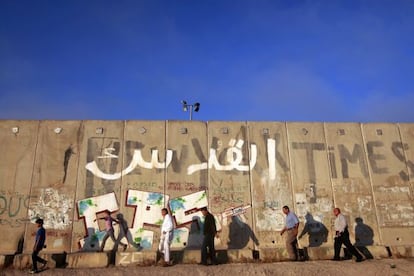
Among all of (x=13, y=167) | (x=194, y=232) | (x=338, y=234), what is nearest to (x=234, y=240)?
(x=194, y=232)

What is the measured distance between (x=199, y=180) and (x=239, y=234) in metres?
2.39

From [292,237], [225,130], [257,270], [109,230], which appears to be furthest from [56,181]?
[292,237]

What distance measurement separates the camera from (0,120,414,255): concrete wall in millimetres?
12812

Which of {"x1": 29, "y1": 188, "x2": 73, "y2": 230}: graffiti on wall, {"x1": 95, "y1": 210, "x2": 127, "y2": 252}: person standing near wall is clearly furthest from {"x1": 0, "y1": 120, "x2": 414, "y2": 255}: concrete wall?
{"x1": 95, "y1": 210, "x2": 127, "y2": 252}: person standing near wall

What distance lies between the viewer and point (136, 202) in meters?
13.0

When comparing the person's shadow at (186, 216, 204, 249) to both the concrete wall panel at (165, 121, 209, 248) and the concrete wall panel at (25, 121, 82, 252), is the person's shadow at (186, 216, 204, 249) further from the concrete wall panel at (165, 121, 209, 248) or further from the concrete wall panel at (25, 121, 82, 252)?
the concrete wall panel at (25, 121, 82, 252)

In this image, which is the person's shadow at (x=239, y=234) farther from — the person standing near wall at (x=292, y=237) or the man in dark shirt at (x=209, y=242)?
the man in dark shirt at (x=209, y=242)

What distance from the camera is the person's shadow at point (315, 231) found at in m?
13.1

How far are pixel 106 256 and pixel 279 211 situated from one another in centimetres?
622

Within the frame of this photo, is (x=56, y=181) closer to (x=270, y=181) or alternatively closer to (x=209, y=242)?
(x=209, y=242)

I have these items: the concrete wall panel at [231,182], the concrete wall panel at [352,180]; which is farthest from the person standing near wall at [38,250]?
the concrete wall panel at [352,180]

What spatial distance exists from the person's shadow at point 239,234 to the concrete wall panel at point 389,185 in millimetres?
4893

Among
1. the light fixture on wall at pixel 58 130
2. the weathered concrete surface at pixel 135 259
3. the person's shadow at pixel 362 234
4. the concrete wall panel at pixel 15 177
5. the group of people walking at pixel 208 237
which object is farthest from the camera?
the light fixture on wall at pixel 58 130

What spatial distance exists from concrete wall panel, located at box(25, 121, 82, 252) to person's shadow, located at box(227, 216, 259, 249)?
558 cm
